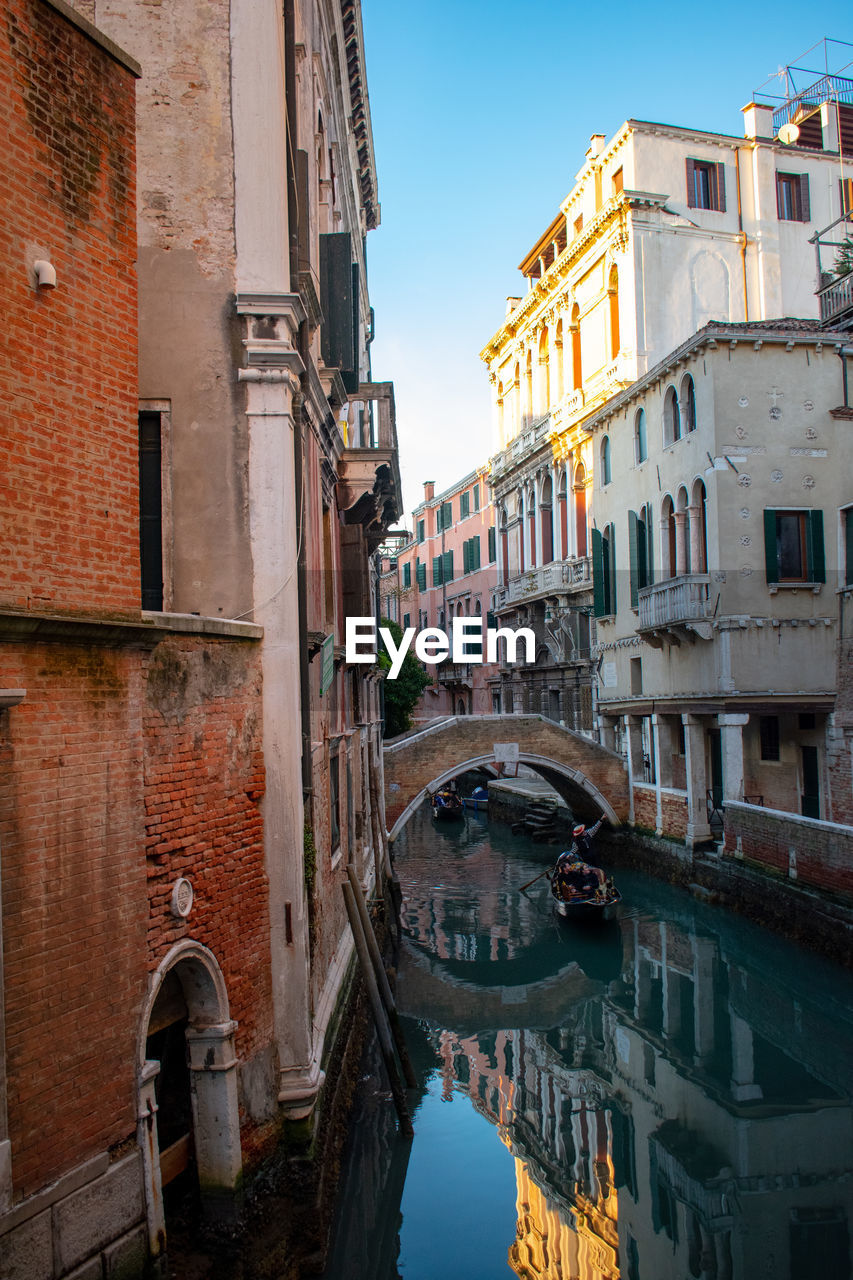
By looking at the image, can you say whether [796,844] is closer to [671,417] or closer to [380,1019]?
[380,1019]

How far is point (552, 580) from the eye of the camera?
23.2m

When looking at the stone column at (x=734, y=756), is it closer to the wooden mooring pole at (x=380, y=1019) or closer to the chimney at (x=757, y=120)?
the wooden mooring pole at (x=380, y=1019)

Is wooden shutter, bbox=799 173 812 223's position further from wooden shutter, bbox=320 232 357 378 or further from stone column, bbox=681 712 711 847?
wooden shutter, bbox=320 232 357 378

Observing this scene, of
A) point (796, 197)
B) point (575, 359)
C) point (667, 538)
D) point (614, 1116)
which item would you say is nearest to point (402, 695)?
point (575, 359)

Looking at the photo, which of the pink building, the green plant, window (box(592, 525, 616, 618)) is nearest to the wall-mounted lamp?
window (box(592, 525, 616, 618))

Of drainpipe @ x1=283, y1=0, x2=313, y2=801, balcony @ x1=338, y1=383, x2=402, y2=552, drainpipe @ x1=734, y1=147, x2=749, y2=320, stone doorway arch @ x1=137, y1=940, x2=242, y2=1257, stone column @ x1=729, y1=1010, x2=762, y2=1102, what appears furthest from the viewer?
drainpipe @ x1=734, y1=147, x2=749, y2=320

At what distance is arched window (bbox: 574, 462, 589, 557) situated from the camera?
2245 cm

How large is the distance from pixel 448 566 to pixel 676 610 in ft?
70.6

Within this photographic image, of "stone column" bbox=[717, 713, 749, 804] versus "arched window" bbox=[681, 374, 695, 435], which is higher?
"arched window" bbox=[681, 374, 695, 435]

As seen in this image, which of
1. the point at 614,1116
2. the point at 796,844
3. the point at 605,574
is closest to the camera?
the point at 614,1116

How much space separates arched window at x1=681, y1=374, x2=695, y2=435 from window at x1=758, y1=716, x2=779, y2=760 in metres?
4.56

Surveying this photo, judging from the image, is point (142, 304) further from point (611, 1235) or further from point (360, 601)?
point (611, 1235)

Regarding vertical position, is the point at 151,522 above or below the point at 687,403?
below

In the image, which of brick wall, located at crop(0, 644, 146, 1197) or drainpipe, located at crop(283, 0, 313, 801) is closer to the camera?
brick wall, located at crop(0, 644, 146, 1197)
